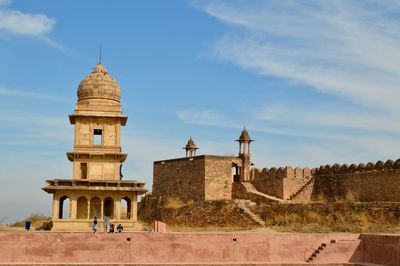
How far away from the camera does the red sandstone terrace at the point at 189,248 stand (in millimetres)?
18234

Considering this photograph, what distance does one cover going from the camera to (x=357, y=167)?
3378 centimetres

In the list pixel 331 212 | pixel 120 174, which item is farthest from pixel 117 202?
pixel 331 212

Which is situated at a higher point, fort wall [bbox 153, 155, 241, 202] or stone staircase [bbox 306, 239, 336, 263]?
fort wall [bbox 153, 155, 241, 202]

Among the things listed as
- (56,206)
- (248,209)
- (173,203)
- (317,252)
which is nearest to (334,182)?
(248,209)

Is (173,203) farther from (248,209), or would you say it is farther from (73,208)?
(73,208)

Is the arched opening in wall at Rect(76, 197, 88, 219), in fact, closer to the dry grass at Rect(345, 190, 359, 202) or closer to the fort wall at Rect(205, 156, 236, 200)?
the fort wall at Rect(205, 156, 236, 200)

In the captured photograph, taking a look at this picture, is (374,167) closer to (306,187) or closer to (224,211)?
(306,187)

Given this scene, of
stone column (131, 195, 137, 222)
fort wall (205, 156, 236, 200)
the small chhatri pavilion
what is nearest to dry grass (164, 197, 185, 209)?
fort wall (205, 156, 236, 200)

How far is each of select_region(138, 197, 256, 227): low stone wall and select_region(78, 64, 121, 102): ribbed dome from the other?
27.8 feet

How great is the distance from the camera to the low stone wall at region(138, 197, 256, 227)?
33.7 meters

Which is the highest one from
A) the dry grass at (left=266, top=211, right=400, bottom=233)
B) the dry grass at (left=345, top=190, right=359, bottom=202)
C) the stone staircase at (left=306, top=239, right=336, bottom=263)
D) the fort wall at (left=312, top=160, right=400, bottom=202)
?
the fort wall at (left=312, top=160, right=400, bottom=202)

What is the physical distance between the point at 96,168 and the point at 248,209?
8812mm

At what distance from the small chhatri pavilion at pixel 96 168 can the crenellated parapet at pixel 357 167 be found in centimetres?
1225

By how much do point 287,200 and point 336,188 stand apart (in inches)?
119
